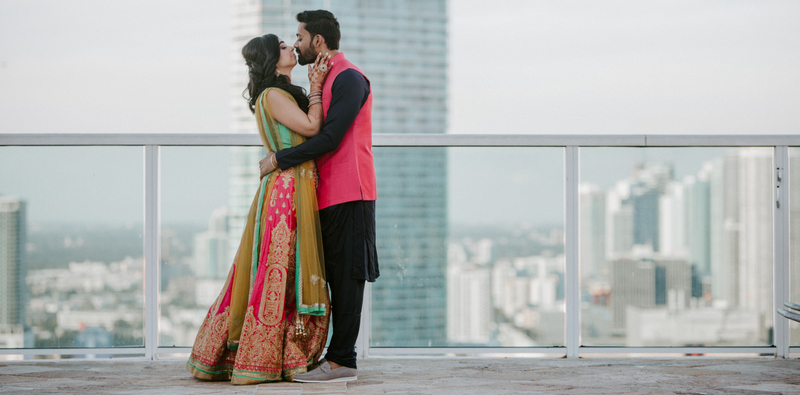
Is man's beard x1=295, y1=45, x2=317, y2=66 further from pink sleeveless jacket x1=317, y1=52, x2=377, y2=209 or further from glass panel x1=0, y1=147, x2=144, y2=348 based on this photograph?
Answer: glass panel x1=0, y1=147, x2=144, y2=348

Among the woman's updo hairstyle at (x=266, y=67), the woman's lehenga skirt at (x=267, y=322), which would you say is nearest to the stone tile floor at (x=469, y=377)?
the woman's lehenga skirt at (x=267, y=322)

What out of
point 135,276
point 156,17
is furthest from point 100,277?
point 156,17

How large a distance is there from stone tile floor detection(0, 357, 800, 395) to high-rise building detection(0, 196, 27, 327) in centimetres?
→ 22

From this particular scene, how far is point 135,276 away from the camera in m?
2.44

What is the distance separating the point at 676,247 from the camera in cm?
254

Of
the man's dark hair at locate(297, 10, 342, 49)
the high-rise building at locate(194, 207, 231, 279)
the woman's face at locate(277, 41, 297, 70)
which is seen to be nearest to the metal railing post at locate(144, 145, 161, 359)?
the high-rise building at locate(194, 207, 231, 279)

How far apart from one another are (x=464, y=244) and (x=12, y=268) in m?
1.84

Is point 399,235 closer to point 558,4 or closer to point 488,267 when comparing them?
point 488,267

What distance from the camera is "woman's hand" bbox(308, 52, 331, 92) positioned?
196cm

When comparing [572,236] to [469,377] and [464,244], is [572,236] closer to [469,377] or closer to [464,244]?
[464,244]

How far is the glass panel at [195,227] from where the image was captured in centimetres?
243

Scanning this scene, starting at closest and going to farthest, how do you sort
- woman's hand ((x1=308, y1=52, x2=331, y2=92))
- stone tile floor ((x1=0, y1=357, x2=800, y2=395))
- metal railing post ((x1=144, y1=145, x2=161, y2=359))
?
stone tile floor ((x1=0, y1=357, x2=800, y2=395)) → woman's hand ((x1=308, y1=52, x2=331, y2=92)) → metal railing post ((x1=144, y1=145, x2=161, y2=359))

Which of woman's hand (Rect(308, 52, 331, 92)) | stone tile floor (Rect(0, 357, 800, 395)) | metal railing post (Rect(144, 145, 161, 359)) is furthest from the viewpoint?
metal railing post (Rect(144, 145, 161, 359))

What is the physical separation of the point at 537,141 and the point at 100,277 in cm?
186
